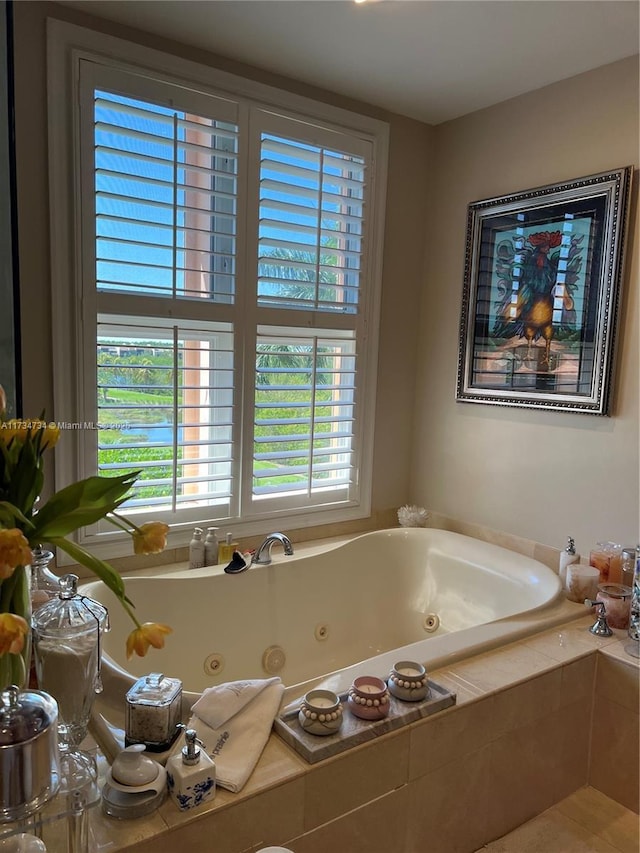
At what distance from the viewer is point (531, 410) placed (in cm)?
255

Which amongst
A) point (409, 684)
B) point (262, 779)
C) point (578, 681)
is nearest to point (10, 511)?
point (262, 779)

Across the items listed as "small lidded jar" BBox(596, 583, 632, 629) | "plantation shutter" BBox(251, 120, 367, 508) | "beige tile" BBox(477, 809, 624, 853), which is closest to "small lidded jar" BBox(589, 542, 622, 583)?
"small lidded jar" BBox(596, 583, 632, 629)

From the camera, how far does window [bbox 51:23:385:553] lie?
82.7 inches

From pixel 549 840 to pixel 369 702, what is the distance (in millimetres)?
836

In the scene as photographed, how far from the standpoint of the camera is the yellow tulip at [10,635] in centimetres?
76

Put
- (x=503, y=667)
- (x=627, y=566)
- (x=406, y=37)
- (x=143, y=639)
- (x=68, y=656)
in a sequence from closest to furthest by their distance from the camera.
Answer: (x=143, y=639) < (x=68, y=656) < (x=503, y=667) < (x=406, y=37) < (x=627, y=566)

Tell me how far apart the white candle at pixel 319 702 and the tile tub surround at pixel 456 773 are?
108 millimetres

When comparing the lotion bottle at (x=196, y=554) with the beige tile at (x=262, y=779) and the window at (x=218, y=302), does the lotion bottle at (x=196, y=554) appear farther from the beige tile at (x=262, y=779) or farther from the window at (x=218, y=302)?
the beige tile at (x=262, y=779)

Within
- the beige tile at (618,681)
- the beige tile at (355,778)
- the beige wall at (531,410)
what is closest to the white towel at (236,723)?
the beige tile at (355,778)

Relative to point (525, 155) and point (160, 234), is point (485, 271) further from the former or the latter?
point (160, 234)

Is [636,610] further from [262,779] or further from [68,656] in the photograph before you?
[68,656]

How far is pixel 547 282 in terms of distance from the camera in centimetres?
244

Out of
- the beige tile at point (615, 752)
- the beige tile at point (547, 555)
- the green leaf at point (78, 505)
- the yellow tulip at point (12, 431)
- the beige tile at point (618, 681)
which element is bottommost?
the beige tile at point (615, 752)

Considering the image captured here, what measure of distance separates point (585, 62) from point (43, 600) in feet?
8.07
